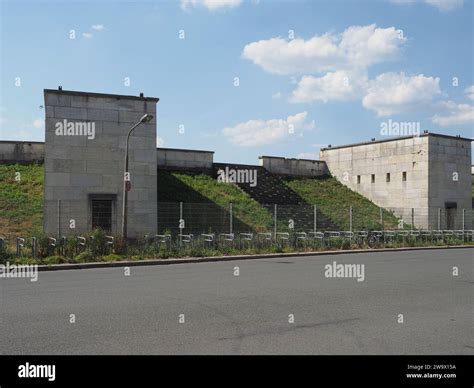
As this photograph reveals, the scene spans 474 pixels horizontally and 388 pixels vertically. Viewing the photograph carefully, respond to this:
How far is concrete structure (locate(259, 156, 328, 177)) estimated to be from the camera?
A: 4484 centimetres

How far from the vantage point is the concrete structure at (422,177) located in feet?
130

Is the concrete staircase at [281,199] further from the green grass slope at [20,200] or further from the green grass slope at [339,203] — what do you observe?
the green grass slope at [20,200]

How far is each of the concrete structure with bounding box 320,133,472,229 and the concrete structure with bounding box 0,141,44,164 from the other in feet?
87.7

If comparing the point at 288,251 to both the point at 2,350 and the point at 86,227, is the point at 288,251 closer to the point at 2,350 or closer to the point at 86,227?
the point at 86,227

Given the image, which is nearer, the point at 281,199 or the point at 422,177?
the point at 281,199

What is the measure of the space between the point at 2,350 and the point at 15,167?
2965cm

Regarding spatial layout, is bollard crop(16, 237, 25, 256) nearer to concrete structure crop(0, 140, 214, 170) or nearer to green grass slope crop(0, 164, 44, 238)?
green grass slope crop(0, 164, 44, 238)

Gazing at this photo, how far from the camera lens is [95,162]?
2598 cm

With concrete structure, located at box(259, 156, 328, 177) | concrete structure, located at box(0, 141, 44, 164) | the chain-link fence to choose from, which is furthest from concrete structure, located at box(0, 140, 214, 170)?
the chain-link fence

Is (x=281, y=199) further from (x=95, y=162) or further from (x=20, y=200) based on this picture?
(x=20, y=200)

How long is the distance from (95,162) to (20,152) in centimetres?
1166

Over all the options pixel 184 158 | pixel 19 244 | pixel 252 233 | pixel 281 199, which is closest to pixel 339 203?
pixel 281 199

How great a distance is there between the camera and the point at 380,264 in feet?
62.8

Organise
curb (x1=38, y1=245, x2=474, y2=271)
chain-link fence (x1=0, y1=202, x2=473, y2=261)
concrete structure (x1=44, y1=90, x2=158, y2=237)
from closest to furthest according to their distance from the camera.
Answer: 1. curb (x1=38, y1=245, x2=474, y2=271)
2. chain-link fence (x1=0, y1=202, x2=473, y2=261)
3. concrete structure (x1=44, y1=90, x2=158, y2=237)
